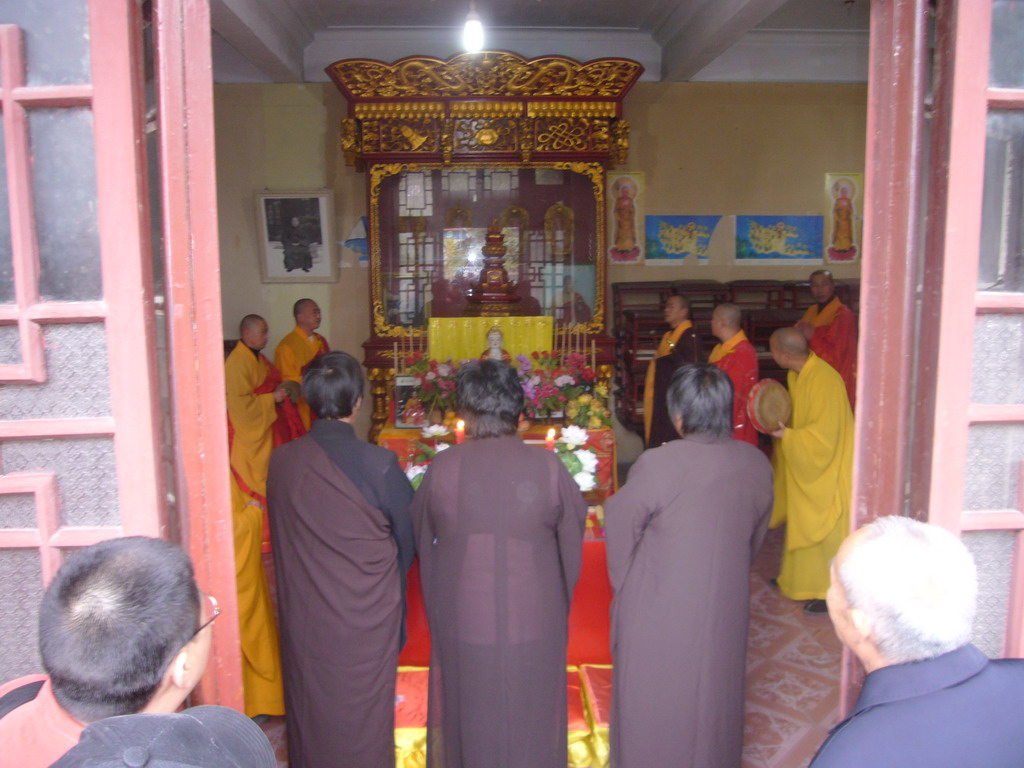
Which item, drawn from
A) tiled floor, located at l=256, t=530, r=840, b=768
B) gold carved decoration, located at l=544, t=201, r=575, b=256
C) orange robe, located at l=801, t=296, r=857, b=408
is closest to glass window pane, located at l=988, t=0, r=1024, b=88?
tiled floor, located at l=256, t=530, r=840, b=768

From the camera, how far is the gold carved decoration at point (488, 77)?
6.04 m

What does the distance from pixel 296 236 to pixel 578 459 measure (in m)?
4.46

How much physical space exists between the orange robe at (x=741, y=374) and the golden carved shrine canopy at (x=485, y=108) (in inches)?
89.5

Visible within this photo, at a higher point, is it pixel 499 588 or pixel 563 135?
pixel 563 135

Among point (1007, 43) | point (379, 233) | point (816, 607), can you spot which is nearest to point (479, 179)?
point (379, 233)

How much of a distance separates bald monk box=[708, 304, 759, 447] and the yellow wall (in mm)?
2160

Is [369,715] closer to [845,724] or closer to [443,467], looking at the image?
[443,467]

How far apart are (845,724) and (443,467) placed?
134cm

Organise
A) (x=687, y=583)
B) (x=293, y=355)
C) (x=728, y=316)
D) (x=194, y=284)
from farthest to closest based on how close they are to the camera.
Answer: (x=293, y=355) → (x=728, y=316) → (x=687, y=583) → (x=194, y=284)

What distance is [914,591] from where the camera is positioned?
46.5 inches

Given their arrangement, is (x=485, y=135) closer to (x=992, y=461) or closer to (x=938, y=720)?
(x=992, y=461)

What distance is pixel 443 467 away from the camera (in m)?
2.30

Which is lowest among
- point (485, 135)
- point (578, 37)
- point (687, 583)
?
point (687, 583)

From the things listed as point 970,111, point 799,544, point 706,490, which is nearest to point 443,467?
point 706,490
